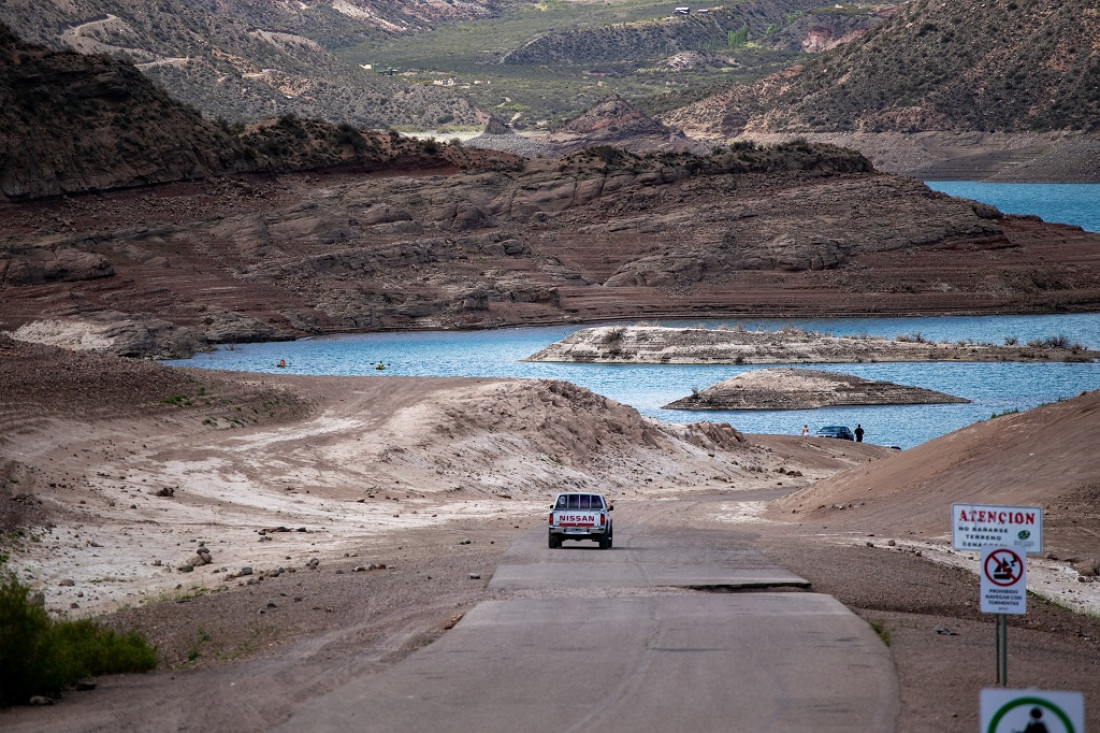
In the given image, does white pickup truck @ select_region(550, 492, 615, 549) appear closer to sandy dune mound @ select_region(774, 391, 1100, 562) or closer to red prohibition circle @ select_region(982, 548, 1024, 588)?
sandy dune mound @ select_region(774, 391, 1100, 562)

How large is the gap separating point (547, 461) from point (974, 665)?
26762 millimetres

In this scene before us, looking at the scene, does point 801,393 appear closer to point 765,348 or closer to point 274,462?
point 765,348

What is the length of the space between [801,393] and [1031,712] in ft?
196

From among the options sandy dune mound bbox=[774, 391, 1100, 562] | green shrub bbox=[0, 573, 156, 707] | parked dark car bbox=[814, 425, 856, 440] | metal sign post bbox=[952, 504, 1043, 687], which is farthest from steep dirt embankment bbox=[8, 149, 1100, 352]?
metal sign post bbox=[952, 504, 1043, 687]

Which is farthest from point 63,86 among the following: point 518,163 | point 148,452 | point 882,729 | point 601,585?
point 882,729

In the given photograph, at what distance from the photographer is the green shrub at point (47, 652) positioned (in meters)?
11.9

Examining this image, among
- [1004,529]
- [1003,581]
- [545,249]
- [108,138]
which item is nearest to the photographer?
[1003,581]

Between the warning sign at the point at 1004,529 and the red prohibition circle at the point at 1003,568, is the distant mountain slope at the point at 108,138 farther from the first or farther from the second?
the red prohibition circle at the point at 1003,568

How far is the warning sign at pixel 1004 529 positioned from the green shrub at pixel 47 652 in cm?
733

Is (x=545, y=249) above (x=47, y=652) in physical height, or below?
above

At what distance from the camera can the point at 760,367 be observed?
81.3 m

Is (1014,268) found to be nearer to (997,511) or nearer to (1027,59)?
(1027,59)

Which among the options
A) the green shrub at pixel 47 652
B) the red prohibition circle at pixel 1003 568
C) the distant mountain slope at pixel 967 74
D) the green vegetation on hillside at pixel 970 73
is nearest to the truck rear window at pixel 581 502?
the green shrub at pixel 47 652

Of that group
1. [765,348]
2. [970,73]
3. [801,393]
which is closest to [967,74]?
[970,73]
